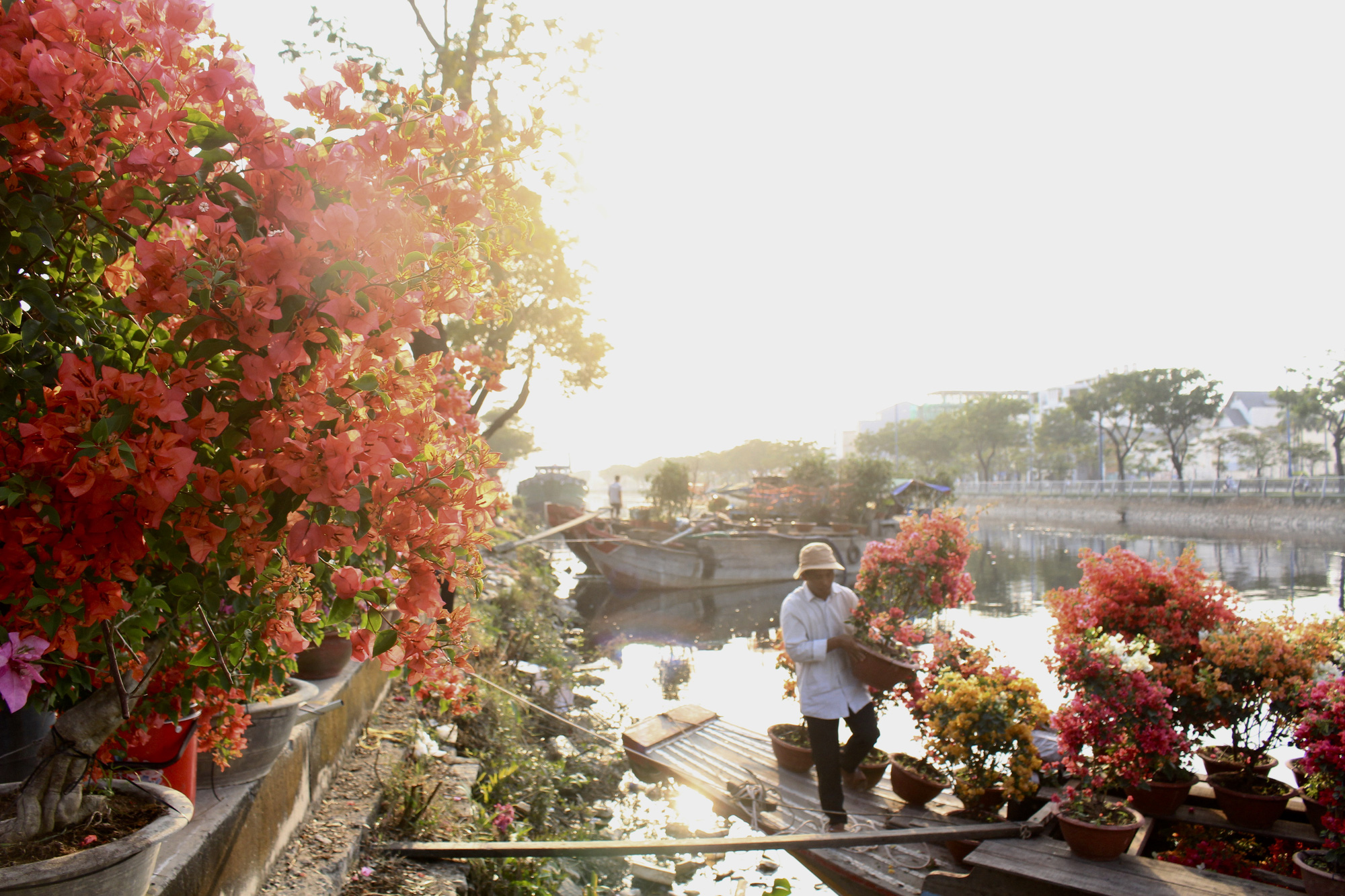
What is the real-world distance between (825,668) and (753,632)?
481 inches

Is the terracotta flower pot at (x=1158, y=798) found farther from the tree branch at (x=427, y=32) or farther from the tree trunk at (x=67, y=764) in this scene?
the tree branch at (x=427, y=32)

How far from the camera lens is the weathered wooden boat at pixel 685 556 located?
2188cm

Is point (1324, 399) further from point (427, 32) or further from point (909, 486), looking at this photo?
point (427, 32)

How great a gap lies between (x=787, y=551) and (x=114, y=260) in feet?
75.5

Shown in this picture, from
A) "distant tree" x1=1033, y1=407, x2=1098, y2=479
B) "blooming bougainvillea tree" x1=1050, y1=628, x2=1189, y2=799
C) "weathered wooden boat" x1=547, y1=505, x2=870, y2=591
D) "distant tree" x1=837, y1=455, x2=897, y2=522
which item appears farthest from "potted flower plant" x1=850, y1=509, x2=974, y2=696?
"distant tree" x1=1033, y1=407, x2=1098, y2=479

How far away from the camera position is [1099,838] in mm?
3867

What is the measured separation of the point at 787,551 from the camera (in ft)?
77.5

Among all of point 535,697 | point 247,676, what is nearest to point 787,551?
point 535,697

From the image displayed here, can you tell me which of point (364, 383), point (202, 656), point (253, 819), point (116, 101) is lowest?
point (253, 819)

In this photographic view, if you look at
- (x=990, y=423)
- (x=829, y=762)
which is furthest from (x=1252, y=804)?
(x=990, y=423)

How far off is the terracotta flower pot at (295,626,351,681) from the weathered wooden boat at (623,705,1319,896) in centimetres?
320

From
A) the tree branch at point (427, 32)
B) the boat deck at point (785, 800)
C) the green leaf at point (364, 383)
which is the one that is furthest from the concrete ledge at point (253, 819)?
the tree branch at point (427, 32)

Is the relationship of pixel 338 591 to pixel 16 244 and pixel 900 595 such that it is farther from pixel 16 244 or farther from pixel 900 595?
pixel 900 595

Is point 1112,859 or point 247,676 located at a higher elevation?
point 247,676
